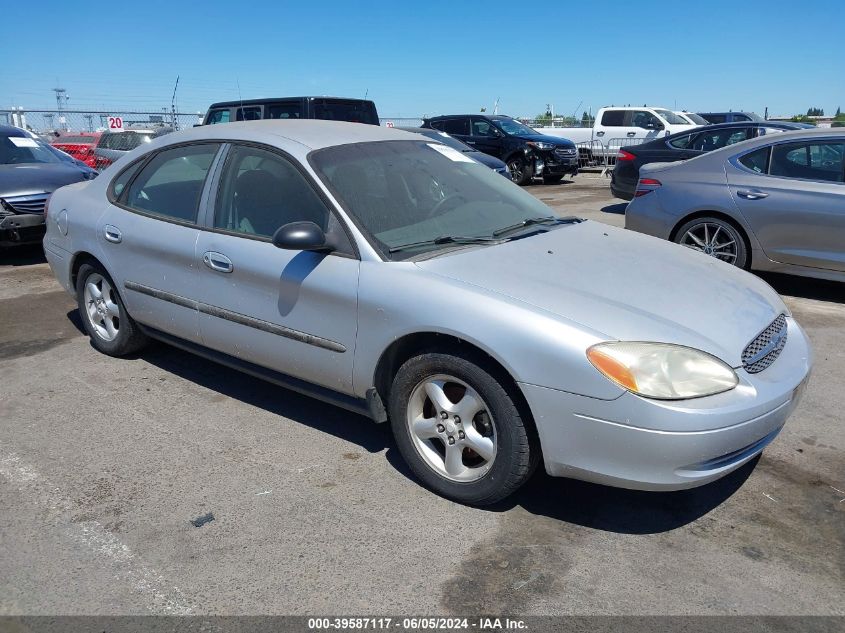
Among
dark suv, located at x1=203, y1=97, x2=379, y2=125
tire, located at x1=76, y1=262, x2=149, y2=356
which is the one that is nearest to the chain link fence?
dark suv, located at x1=203, y1=97, x2=379, y2=125

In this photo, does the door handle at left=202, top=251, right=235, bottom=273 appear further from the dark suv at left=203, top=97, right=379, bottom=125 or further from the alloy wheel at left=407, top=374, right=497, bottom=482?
the dark suv at left=203, top=97, right=379, bottom=125

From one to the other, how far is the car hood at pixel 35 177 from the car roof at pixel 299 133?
4.63 metres

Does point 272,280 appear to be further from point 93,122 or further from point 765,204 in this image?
point 93,122

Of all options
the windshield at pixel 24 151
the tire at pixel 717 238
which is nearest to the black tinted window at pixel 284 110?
the windshield at pixel 24 151

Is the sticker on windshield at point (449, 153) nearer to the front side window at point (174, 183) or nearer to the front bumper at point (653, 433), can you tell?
the front side window at point (174, 183)

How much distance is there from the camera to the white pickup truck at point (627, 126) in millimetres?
20547

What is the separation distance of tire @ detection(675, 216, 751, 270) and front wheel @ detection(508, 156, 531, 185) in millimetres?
10657

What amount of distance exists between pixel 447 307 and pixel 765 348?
138 cm

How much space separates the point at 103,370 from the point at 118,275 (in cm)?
71

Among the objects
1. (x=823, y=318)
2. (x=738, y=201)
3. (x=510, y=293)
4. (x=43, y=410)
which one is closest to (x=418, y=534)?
(x=510, y=293)

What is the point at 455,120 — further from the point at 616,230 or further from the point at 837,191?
the point at 616,230

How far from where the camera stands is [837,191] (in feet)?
20.0

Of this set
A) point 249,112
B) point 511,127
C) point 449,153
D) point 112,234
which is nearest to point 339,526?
point 449,153

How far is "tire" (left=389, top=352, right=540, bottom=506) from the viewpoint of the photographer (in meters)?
2.95
